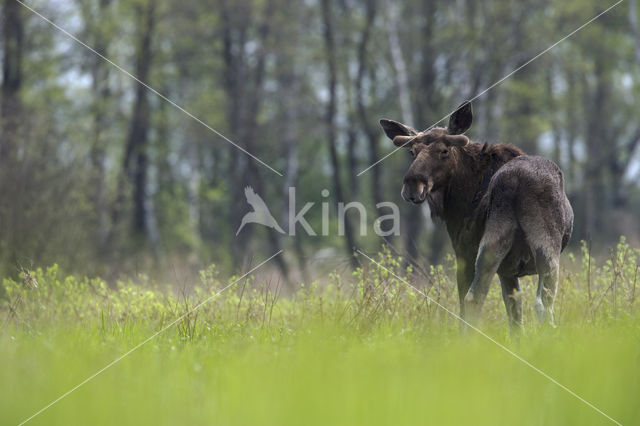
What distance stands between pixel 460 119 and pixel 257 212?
17.0m

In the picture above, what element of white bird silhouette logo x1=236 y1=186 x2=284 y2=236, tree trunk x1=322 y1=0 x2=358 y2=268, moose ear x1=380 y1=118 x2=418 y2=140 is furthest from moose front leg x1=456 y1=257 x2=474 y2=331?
tree trunk x1=322 y1=0 x2=358 y2=268

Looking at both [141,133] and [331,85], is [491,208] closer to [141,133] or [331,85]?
[331,85]

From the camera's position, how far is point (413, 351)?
458 cm

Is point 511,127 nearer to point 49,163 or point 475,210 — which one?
point 49,163

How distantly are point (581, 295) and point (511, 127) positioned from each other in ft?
61.4


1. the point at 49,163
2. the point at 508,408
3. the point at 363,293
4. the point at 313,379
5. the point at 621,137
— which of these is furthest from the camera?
the point at 621,137

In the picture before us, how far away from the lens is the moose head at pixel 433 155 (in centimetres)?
562

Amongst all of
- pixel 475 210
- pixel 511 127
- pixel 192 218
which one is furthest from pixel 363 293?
pixel 192 218

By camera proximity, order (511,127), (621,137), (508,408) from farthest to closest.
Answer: (621,137), (511,127), (508,408)

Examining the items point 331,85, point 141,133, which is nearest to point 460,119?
point 331,85

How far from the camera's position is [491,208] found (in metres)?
5.46

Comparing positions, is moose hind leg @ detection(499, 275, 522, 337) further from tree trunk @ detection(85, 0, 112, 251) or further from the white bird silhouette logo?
the white bird silhouette logo

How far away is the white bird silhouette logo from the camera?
20234 mm

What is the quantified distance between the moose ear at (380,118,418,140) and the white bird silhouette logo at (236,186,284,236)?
42.4 feet
